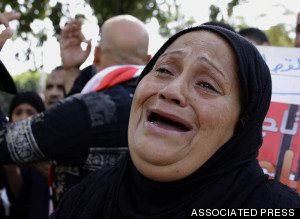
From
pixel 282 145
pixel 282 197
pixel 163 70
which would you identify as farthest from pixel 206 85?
pixel 282 145

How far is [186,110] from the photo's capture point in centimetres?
134

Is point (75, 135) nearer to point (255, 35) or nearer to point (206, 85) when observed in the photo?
point (206, 85)

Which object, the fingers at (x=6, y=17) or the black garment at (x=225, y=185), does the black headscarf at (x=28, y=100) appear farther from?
the black garment at (x=225, y=185)

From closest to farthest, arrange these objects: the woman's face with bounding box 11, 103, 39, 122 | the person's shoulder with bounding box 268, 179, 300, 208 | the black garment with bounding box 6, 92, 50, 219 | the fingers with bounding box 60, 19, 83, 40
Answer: the person's shoulder with bounding box 268, 179, 300, 208
the fingers with bounding box 60, 19, 83, 40
the black garment with bounding box 6, 92, 50, 219
the woman's face with bounding box 11, 103, 39, 122

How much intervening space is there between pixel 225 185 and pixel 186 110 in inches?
12.8

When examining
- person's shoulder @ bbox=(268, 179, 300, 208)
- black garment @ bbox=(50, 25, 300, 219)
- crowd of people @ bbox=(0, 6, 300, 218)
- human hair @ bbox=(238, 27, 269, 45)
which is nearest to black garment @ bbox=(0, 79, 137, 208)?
crowd of people @ bbox=(0, 6, 300, 218)

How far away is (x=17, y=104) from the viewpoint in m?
4.37

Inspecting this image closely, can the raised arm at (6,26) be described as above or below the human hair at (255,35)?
above

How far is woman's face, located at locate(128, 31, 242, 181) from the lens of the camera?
4.33 feet

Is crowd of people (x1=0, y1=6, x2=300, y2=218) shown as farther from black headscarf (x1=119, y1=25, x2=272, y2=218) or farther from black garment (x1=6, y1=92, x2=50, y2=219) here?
black garment (x1=6, y1=92, x2=50, y2=219)

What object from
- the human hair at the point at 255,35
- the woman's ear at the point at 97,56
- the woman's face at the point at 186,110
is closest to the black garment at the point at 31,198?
the woman's ear at the point at 97,56

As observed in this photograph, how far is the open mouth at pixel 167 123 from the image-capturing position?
136 cm

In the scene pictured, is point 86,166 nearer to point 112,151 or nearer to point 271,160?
point 112,151

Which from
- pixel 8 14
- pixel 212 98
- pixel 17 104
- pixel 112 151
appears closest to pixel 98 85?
pixel 112 151
